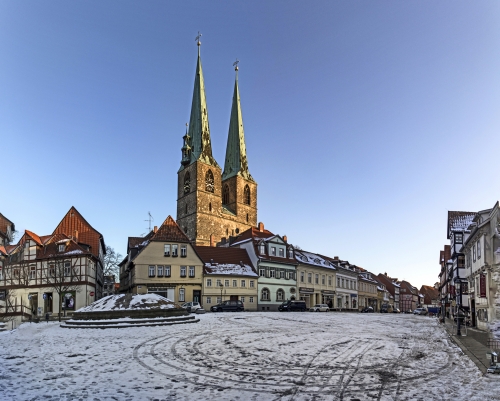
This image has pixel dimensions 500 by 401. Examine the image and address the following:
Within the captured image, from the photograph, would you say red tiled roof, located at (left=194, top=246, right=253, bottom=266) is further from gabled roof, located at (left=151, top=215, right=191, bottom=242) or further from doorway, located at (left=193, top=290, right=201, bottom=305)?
doorway, located at (left=193, top=290, right=201, bottom=305)

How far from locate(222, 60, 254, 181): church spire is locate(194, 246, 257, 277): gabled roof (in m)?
52.1

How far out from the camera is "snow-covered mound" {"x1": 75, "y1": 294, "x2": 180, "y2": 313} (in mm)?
26391

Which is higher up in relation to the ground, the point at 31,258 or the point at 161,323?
the point at 31,258

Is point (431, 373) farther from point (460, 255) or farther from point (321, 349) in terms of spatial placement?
point (460, 255)

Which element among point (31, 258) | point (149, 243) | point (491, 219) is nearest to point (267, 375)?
point (491, 219)

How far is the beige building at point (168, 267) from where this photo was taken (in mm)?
50031

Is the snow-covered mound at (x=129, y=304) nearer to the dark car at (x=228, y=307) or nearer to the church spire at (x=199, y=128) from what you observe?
the dark car at (x=228, y=307)

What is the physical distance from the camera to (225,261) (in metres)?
57.5

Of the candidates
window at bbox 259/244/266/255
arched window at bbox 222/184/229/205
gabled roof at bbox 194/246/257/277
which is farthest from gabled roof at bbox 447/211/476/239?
arched window at bbox 222/184/229/205

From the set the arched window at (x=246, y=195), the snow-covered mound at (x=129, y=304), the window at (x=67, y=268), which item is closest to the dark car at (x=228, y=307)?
the window at (x=67, y=268)

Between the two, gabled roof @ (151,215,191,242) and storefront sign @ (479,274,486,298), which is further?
gabled roof @ (151,215,191,242)

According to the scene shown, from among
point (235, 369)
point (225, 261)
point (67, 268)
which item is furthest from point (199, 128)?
point (235, 369)

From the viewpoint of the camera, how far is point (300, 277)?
6378 cm

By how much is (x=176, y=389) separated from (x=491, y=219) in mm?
22494
